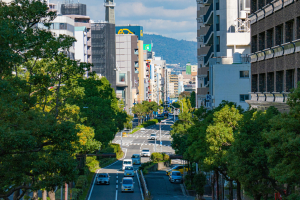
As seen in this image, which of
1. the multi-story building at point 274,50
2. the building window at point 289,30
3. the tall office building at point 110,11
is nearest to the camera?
the multi-story building at point 274,50

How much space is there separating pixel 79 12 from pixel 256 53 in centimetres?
9859

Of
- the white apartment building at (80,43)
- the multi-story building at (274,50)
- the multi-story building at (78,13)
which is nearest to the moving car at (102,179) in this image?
the multi-story building at (274,50)

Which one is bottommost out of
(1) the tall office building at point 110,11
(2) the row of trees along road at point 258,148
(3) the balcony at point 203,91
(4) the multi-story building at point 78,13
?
→ (2) the row of trees along road at point 258,148

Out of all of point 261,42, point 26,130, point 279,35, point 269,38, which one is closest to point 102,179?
point 261,42

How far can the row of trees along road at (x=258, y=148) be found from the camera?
46.3 ft

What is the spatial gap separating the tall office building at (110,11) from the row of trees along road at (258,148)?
440 ft

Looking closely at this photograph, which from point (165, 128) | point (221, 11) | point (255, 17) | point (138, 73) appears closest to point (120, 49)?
point (138, 73)

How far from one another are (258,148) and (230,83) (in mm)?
34410

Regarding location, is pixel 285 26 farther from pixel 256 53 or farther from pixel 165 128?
pixel 165 128

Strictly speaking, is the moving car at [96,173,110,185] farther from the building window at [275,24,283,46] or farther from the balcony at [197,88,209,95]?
the building window at [275,24,283,46]

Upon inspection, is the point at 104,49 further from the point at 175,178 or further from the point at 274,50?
the point at 274,50

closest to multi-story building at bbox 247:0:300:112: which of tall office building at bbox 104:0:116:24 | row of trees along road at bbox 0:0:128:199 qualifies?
row of trees along road at bbox 0:0:128:199

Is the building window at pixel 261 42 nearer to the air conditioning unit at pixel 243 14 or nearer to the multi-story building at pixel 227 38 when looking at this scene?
the multi-story building at pixel 227 38

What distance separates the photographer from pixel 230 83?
5422 cm
